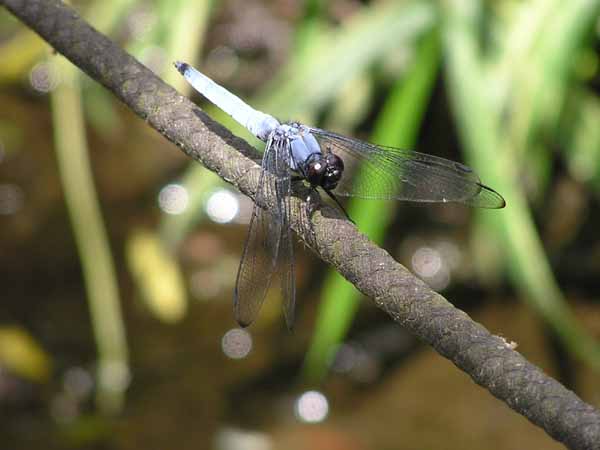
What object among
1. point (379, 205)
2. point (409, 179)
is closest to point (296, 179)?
point (409, 179)

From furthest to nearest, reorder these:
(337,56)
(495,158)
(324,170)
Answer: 1. (337,56)
2. (495,158)
3. (324,170)

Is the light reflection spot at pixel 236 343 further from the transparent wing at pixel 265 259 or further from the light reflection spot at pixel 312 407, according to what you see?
the transparent wing at pixel 265 259

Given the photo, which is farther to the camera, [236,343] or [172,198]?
[172,198]

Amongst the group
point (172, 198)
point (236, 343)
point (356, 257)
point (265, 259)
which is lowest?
point (356, 257)

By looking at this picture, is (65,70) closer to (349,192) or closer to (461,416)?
(349,192)

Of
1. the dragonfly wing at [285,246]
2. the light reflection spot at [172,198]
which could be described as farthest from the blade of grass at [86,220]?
the dragonfly wing at [285,246]

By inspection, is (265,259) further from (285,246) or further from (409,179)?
(409,179)

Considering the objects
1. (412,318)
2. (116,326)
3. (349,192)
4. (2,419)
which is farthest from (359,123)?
(412,318)
